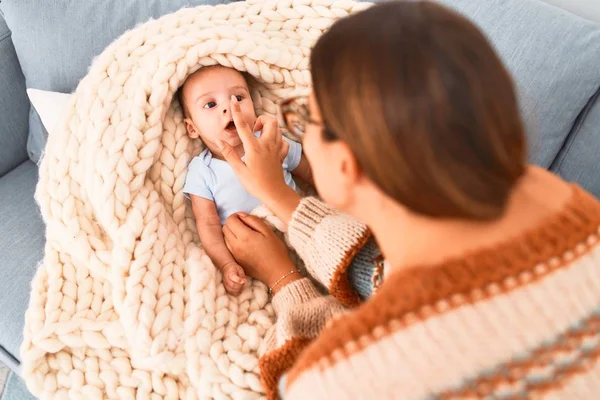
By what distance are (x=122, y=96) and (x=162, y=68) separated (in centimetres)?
12

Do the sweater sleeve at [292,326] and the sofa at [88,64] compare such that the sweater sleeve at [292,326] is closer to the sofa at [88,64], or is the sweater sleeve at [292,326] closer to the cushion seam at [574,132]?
the sofa at [88,64]

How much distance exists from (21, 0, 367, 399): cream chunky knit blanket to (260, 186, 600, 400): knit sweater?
1.60 feet

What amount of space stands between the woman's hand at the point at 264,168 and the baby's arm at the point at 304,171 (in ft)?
0.55

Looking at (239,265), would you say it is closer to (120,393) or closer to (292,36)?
(120,393)

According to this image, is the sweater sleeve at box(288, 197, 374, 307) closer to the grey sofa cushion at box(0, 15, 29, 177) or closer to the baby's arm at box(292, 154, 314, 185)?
the baby's arm at box(292, 154, 314, 185)

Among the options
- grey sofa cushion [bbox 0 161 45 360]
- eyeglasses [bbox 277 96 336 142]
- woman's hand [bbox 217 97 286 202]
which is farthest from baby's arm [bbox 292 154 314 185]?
grey sofa cushion [bbox 0 161 45 360]

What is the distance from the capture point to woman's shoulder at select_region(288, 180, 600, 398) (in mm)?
562

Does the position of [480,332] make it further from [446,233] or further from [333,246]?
[333,246]

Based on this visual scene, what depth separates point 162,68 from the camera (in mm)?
1182

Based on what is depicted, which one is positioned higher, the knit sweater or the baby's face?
the knit sweater

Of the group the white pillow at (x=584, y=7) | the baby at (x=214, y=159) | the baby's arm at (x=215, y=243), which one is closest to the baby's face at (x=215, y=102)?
the baby at (x=214, y=159)

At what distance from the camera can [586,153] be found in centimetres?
113

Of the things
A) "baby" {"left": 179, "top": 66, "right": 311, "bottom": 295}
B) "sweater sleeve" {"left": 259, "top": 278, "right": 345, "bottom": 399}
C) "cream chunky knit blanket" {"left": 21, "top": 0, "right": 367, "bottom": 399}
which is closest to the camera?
"sweater sleeve" {"left": 259, "top": 278, "right": 345, "bottom": 399}

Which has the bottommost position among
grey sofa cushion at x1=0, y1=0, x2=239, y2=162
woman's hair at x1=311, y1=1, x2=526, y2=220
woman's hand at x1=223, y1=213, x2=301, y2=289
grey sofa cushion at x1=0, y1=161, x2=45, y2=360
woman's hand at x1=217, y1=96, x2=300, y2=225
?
grey sofa cushion at x1=0, y1=161, x2=45, y2=360
